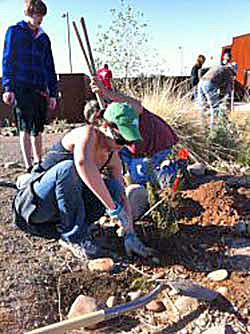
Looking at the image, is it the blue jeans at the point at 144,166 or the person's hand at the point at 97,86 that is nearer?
the person's hand at the point at 97,86

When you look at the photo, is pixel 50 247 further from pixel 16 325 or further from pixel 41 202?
pixel 16 325

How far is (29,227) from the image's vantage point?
308cm

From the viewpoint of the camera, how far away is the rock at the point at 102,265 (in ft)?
8.73

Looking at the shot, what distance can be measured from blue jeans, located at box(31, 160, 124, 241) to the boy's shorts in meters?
1.52

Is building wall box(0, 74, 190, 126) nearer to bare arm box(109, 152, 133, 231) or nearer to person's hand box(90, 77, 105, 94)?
person's hand box(90, 77, 105, 94)

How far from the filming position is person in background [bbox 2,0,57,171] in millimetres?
4145

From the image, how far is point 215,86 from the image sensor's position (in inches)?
280

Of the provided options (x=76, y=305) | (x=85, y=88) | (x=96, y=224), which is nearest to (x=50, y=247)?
(x=96, y=224)

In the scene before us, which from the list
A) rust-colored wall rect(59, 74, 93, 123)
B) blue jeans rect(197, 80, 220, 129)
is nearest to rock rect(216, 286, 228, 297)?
blue jeans rect(197, 80, 220, 129)

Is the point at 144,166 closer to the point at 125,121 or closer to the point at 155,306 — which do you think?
the point at 125,121

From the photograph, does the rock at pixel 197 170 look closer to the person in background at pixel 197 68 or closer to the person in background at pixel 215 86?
the person in background at pixel 215 86

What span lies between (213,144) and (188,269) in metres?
2.70

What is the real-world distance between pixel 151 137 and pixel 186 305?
1.71 meters

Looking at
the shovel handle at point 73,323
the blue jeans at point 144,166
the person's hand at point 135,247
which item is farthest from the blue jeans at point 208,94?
the shovel handle at point 73,323
